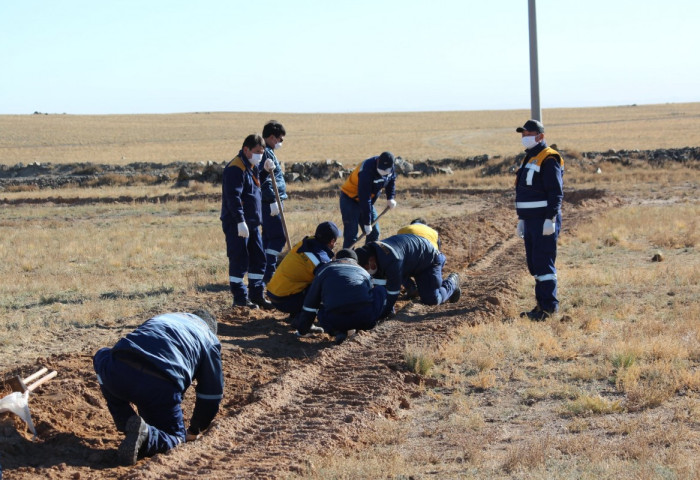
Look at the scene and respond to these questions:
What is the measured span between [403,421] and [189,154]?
57149 mm

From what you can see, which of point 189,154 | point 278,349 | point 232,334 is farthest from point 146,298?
point 189,154

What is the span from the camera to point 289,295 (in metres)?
9.59

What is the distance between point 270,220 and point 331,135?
73409 millimetres

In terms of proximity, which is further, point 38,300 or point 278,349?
point 38,300

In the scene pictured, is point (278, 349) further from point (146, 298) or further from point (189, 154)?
point (189, 154)

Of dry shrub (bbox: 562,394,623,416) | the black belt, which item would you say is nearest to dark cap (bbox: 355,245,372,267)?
dry shrub (bbox: 562,394,623,416)

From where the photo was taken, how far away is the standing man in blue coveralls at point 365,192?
462 inches

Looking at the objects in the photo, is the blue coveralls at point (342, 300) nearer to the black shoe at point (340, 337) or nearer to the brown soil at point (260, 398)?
the black shoe at point (340, 337)

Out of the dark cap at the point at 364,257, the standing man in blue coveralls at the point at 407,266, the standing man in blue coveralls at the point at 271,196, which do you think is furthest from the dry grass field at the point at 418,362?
the standing man in blue coveralls at the point at 271,196

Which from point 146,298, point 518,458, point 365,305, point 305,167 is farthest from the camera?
point 305,167

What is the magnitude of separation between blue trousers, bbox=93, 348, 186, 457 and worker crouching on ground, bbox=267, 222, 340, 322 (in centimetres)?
329

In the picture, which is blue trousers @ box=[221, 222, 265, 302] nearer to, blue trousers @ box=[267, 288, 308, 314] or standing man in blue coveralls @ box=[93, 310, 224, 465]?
blue trousers @ box=[267, 288, 308, 314]

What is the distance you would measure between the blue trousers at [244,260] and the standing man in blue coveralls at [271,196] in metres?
0.79

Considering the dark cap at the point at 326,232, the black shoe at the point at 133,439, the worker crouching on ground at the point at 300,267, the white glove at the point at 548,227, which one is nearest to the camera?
the black shoe at the point at 133,439
